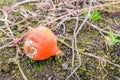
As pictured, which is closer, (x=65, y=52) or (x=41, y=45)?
(x=41, y=45)

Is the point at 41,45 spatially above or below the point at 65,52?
above

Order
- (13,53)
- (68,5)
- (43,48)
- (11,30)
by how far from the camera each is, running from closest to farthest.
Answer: (43,48) < (13,53) < (11,30) < (68,5)

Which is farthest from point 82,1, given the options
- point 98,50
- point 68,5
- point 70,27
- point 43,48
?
point 43,48

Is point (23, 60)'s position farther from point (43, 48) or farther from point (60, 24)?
point (60, 24)
